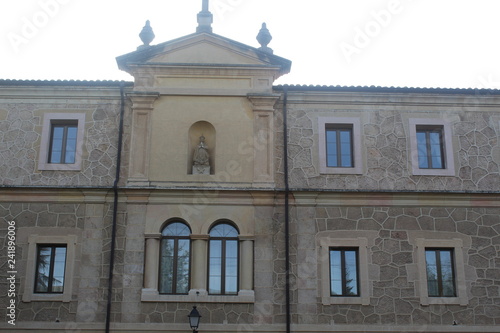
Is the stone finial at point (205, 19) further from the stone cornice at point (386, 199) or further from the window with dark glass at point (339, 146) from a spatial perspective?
the stone cornice at point (386, 199)

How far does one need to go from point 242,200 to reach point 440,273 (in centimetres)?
612

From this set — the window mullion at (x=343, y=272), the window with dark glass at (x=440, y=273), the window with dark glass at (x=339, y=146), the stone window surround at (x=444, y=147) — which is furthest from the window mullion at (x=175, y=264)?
the stone window surround at (x=444, y=147)

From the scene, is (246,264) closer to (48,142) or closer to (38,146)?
(48,142)

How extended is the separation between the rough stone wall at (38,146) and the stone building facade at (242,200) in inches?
1.7

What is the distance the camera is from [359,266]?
1805 centimetres

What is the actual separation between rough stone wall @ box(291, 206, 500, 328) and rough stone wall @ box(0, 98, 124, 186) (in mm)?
5994

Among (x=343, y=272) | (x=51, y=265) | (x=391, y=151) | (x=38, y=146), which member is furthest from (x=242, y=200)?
(x=38, y=146)

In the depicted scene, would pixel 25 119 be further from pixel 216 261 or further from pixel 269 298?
pixel 269 298

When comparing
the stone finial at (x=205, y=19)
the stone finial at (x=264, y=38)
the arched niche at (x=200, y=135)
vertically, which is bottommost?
the arched niche at (x=200, y=135)

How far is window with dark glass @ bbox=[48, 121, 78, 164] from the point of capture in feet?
62.8

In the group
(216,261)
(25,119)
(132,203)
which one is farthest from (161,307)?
(25,119)

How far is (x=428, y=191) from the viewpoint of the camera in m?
18.6

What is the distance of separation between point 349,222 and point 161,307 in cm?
593

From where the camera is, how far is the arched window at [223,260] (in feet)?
58.8
